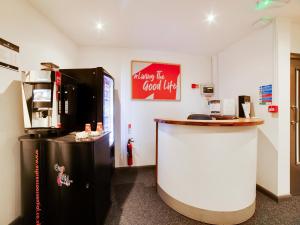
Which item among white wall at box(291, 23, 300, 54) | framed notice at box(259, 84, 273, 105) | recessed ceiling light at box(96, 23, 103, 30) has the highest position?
recessed ceiling light at box(96, 23, 103, 30)

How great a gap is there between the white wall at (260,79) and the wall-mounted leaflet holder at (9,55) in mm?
3469

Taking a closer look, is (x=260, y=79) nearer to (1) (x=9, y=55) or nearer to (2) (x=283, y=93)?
(2) (x=283, y=93)

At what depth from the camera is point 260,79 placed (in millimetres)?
2598

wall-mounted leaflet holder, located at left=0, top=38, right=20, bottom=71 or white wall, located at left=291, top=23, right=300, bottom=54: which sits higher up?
white wall, located at left=291, top=23, right=300, bottom=54

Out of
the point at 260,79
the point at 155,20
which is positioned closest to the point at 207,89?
the point at 260,79

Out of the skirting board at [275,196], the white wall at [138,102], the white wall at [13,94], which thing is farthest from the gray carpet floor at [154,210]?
the white wall at [13,94]

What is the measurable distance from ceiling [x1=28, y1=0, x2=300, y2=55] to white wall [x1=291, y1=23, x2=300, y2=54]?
0.35ft

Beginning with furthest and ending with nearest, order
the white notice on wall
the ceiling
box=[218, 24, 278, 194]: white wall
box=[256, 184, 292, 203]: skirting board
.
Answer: the white notice on wall
box=[218, 24, 278, 194]: white wall
box=[256, 184, 292, 203]: skirting board
the ceiling

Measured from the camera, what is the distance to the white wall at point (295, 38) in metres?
2.38

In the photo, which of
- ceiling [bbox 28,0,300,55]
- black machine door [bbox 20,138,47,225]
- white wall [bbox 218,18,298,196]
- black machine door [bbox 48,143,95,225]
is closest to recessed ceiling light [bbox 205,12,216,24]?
ceiling [bbox 28,0,300,55]

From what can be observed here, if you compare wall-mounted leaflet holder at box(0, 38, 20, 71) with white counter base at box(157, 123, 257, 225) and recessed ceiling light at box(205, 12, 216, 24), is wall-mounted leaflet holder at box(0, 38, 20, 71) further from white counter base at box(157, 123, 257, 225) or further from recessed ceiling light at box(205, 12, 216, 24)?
recessed ceiling light at box(205, 12, 216, 24)

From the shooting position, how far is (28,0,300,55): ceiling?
79.4 inches

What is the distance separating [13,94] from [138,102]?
2201 millimetres

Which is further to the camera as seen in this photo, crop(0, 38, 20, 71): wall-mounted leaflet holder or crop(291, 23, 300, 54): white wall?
crop(291, 23, 300, 54): white wall
